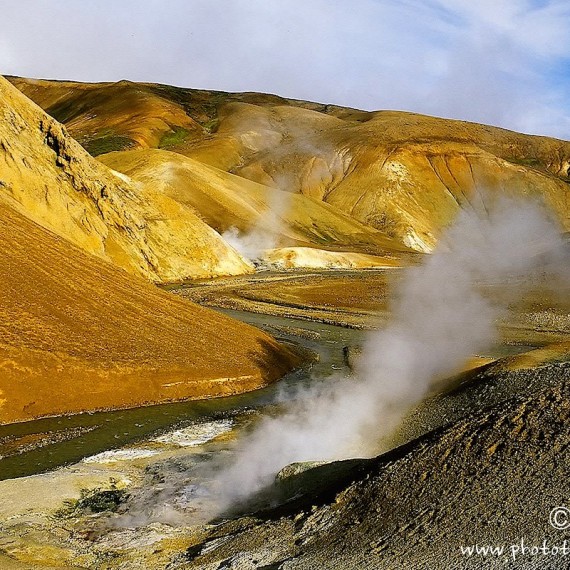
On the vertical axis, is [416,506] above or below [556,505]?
below

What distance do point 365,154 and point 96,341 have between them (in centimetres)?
10727

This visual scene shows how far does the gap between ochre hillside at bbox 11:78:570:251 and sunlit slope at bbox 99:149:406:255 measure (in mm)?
12474

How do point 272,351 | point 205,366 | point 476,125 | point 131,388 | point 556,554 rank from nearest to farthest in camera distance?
1. point 556,554
2. point 131,388
3. point 205,366
4. point 272,351
5. point 476,125

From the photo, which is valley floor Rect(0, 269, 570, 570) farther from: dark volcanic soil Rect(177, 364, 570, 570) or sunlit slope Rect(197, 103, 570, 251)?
sunlit slope Rect(197, 103, 570, 251)

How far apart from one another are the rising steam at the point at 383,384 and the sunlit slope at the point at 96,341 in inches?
139

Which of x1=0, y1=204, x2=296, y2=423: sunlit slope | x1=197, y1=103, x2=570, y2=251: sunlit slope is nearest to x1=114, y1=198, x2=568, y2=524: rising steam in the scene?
x1=0, y1=204, x2=296, y2=423: sunlit slope

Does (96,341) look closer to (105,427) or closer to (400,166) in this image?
(105,427)

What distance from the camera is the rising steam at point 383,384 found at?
1194cm

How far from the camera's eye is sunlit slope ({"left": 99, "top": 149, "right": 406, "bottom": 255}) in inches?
2960

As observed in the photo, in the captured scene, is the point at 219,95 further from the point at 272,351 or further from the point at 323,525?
the point at 323,525

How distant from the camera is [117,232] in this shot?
43594 mm

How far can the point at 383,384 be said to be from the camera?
57.2 ft

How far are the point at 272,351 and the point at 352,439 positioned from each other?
11.3 m

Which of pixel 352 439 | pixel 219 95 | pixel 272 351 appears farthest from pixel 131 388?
pixel 219 95
